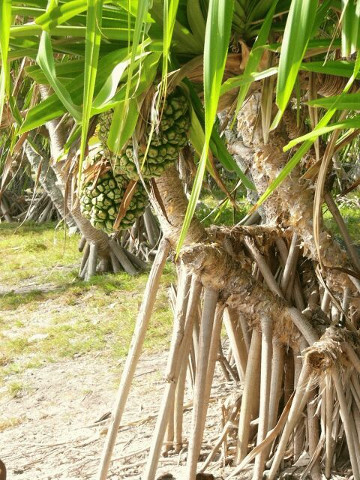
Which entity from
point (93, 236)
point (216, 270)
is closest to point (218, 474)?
point (216, 270)

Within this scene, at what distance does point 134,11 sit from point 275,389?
1.28 meters

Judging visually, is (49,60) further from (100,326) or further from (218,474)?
(100,326)

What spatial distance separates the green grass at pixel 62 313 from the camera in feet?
15.1

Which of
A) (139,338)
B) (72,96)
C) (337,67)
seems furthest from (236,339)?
(337,67)

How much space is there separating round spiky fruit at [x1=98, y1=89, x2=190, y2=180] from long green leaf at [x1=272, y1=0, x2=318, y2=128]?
0.52 m

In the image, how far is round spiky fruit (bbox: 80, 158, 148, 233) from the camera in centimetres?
166

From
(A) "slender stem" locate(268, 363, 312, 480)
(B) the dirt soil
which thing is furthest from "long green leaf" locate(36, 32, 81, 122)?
(B) the dirt soil

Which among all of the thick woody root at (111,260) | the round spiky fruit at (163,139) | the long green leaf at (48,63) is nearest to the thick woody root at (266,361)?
the round spiky fruit at (163,139)

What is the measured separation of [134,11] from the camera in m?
1.12

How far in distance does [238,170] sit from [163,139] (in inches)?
7.7

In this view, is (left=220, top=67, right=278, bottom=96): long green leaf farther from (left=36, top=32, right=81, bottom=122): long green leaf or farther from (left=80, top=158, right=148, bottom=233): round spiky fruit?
(left=80, top=158, right=148, bottom=233): round spiky fruit

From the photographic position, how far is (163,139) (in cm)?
143

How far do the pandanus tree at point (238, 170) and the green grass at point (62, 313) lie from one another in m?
1.92

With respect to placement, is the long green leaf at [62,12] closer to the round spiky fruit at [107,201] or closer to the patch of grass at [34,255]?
the round spiky fruit at [107,201]
